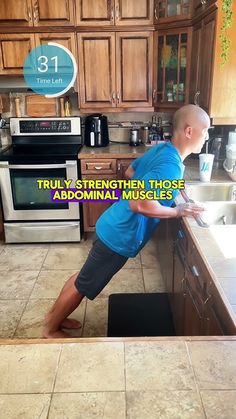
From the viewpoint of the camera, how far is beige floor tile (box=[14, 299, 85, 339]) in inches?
88.2

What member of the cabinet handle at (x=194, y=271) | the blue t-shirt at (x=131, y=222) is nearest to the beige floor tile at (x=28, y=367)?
the cabinet handle at (x=194, y=271)

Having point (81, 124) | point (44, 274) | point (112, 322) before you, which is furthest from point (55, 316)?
point (81, 124)

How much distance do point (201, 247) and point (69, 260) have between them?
1.83 m

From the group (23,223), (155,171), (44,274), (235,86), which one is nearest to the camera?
(155,171)

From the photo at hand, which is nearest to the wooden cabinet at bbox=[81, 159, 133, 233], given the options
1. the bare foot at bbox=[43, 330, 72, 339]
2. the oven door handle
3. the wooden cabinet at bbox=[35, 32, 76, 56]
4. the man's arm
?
the oven door handle

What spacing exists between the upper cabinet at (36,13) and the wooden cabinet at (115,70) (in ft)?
0.70

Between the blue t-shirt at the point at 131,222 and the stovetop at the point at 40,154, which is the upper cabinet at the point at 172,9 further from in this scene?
the blue t-shirt at the point at 131,222

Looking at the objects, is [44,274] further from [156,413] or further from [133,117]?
[156,413]

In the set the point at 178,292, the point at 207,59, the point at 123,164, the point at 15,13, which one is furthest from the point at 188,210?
the point at 15,13

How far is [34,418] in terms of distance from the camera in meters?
0.78

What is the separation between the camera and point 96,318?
2.39 metres

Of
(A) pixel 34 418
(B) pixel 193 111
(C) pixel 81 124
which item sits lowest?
(A) pixel 34 418

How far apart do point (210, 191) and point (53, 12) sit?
2.06 m

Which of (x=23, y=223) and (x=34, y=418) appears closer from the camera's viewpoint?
(x=34, y=418)
